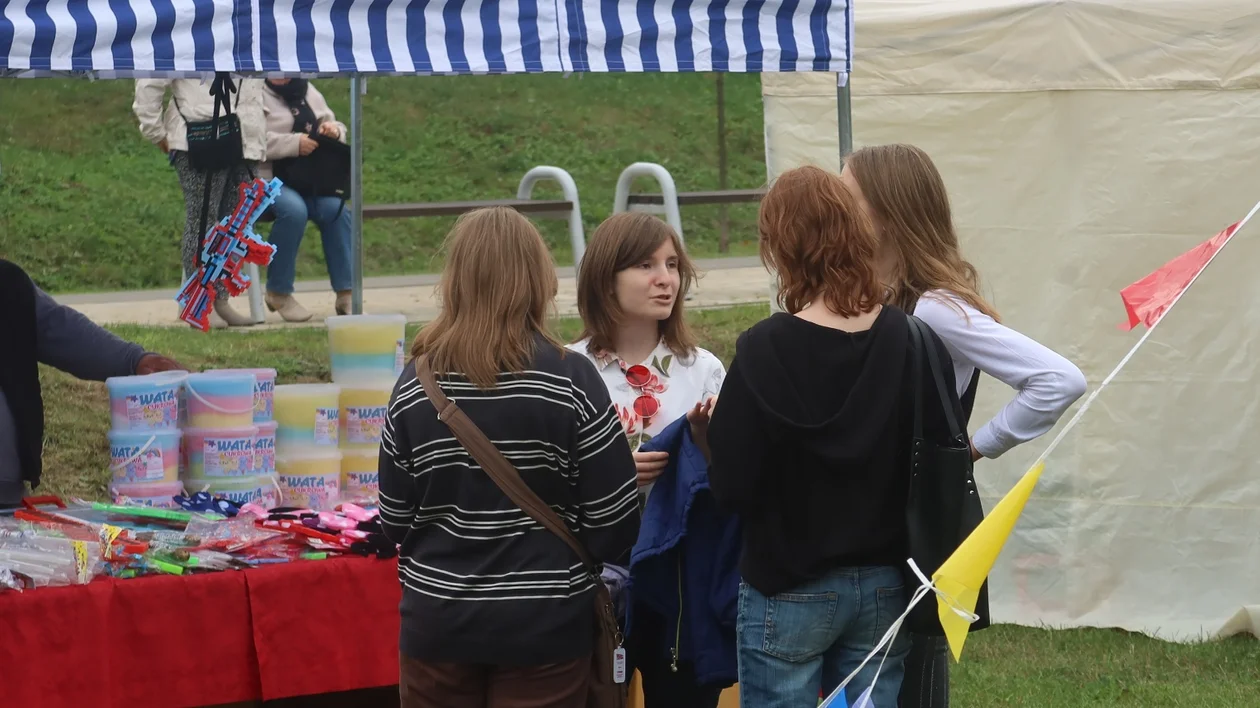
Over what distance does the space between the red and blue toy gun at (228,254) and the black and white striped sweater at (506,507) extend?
2087 millimetres

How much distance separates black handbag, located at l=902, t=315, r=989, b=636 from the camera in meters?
2.52

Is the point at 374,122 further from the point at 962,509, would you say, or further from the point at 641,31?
the point at 962,509

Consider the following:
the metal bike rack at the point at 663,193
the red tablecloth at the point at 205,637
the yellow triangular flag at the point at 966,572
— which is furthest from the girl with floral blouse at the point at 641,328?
the metal bike rack at the point at 663,193

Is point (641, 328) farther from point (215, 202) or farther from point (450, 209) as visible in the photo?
point (450, 209)

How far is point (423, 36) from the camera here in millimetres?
4023

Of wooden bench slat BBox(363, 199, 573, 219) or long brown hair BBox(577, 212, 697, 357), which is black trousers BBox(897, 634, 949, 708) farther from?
wooden bench slat BBox(363, 199, 573, 219)

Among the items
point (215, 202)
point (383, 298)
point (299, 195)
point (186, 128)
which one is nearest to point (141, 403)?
point (215, 202)

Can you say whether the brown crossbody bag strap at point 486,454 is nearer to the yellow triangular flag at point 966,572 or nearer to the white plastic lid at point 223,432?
the yellow triangular flag at point 966,572

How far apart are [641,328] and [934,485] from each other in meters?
1.02

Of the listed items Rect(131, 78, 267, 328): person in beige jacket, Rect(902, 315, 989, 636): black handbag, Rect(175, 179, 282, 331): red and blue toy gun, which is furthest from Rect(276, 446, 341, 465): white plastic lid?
Rect(902, 315, 989, 636): black handbag

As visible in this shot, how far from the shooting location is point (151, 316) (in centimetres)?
882

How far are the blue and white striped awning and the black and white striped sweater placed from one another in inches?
57.8

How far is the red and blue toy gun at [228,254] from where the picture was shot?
467 centimetres

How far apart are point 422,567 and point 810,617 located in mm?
768
